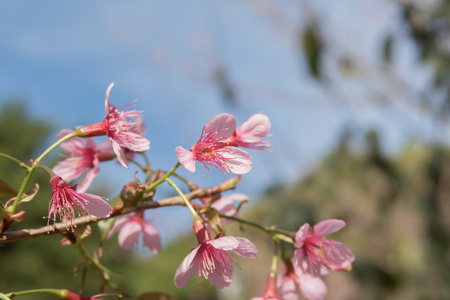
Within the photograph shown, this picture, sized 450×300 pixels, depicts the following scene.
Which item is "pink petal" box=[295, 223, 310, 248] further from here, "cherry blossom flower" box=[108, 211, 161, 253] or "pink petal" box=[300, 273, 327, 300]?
"cherry blossom flower" box=[108, 211, 161, 253]

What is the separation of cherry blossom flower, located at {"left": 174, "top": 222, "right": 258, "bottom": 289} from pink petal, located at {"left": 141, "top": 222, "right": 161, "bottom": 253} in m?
0.13

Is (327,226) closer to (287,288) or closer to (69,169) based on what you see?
(287,288)

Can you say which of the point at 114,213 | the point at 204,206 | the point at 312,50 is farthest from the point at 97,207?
the point at 312,50


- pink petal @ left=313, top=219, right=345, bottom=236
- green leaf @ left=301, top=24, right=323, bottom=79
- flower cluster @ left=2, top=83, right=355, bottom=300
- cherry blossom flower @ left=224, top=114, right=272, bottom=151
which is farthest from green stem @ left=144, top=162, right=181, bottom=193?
green leaf @ left=301, top=24, right=323, bottom=79

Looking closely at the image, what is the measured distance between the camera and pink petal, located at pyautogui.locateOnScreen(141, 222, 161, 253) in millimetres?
656

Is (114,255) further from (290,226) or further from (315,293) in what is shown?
(315,293)

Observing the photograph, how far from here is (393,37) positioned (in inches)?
83.6

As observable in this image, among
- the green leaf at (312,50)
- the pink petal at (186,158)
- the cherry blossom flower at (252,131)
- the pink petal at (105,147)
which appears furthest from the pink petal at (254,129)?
the green leaf at (312,50)

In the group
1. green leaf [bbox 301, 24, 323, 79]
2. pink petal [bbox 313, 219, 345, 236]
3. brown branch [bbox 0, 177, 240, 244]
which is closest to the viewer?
brown branch [bbox 0, 177, 240, 244]

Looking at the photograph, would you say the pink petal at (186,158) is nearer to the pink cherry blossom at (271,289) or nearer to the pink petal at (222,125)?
the pink petal at (222,125)

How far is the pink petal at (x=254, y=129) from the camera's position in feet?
1.86

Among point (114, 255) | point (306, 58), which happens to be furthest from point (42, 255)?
point (306, 58)

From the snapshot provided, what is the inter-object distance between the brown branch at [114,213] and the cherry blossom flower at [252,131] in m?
0.06

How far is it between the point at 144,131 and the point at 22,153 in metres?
6.75
